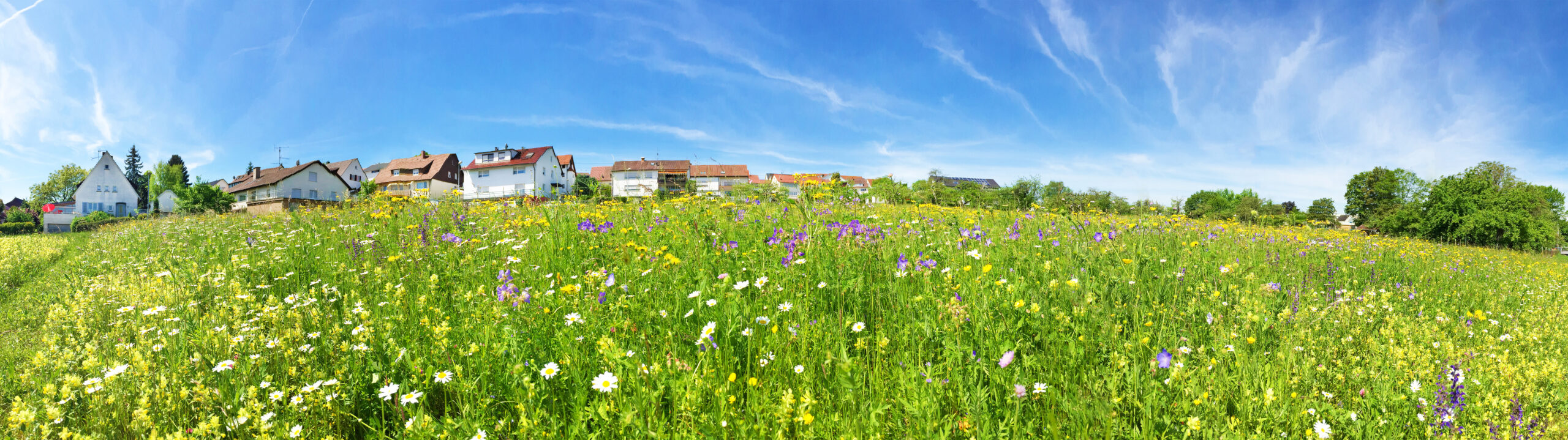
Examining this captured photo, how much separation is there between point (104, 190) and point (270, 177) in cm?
1666

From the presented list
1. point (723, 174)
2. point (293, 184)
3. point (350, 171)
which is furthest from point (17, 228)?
point (723, 174)

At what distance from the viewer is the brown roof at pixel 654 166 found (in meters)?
69.0

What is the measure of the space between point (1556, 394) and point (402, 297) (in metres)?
6.27

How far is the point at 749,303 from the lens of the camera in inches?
113

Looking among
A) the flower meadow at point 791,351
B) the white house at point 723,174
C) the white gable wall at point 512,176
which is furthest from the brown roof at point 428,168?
the flower meadow at point 791,351

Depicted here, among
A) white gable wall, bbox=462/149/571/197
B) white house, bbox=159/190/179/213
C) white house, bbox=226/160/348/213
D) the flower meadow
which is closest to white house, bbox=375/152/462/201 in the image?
white gable wall, bbox=462/149/571/197

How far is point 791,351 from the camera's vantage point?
2.38 m

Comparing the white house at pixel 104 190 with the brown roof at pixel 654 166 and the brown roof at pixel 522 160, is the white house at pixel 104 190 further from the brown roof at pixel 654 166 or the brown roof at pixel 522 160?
the brown roof at pixel 654 166

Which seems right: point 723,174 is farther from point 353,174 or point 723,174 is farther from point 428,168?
point 353,174

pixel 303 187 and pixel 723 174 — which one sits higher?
pixel 723 174

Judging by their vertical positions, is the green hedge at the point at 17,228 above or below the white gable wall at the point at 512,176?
below

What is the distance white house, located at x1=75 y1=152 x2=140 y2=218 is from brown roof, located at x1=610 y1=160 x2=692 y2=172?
48.6 meters

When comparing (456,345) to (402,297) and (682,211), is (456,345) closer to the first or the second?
(402,297)

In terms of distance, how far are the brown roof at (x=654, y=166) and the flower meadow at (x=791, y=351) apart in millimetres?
65295
